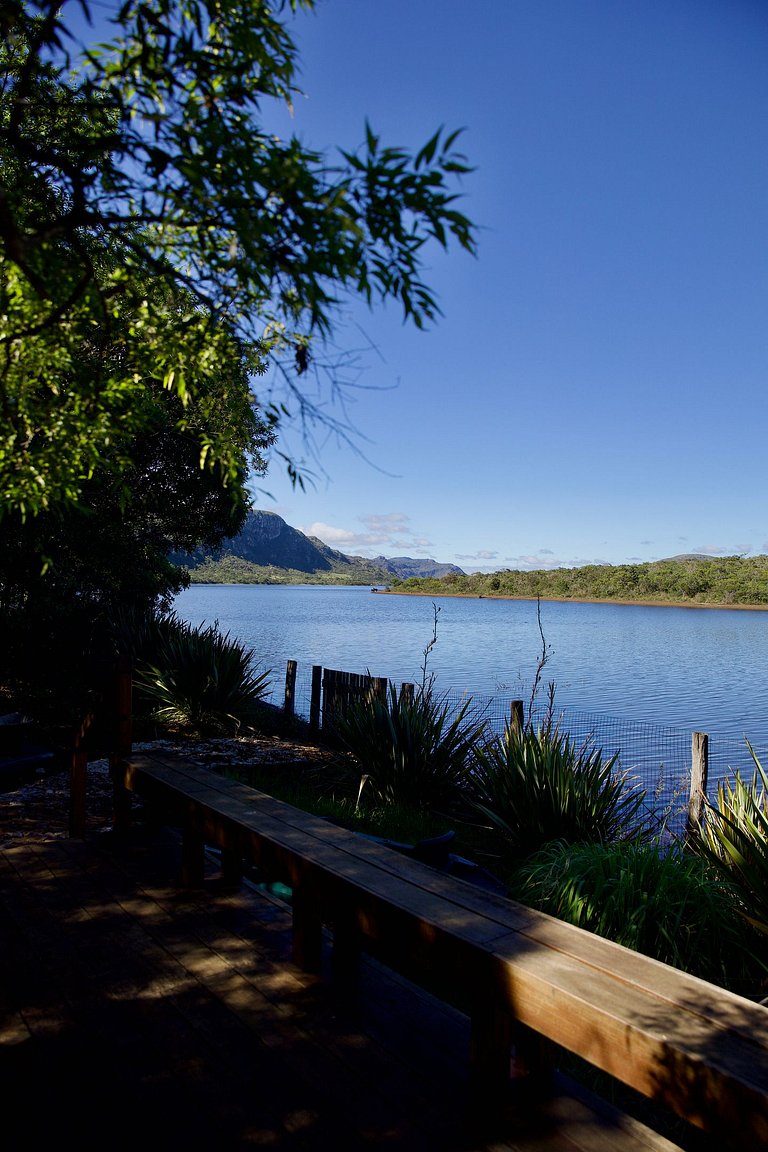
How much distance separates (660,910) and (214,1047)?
2.93 meters

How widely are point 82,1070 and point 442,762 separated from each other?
5.60 meters

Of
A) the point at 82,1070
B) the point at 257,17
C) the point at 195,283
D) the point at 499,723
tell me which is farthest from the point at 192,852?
the point at 499,723

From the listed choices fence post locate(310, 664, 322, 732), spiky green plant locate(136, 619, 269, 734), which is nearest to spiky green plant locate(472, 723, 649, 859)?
fence post locate(310, 664, 322, 732)

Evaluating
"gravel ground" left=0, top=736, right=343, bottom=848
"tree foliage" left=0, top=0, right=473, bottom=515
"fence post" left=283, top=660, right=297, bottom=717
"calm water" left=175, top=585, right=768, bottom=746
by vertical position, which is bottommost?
"calm water" left=175, top=585, right=768, bottom=746

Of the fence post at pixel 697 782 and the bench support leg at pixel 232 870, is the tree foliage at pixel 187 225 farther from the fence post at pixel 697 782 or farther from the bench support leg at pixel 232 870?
the fence post at pixel 697 782

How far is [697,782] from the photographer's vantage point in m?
7.33

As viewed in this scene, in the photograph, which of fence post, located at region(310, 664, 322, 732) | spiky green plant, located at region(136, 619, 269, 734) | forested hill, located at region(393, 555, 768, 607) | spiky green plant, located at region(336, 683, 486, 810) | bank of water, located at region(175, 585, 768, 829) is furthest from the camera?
forested hill, located at region(393, 555, 768, 607)

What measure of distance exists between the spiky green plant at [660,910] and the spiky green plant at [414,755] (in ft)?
9.23

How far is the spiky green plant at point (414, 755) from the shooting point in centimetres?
785

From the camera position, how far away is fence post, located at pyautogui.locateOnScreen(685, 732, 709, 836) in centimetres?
711

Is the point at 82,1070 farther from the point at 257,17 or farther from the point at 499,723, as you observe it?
the point at 499,723

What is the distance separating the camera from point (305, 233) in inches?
93.2

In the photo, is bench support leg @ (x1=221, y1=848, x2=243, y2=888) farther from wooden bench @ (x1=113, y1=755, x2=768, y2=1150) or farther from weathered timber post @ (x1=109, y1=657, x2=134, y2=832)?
weathered timber post @ (x1=109, y1=657, x2=134, y2=832)

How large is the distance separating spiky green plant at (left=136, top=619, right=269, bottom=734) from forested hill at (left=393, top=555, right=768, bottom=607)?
67186 mm
